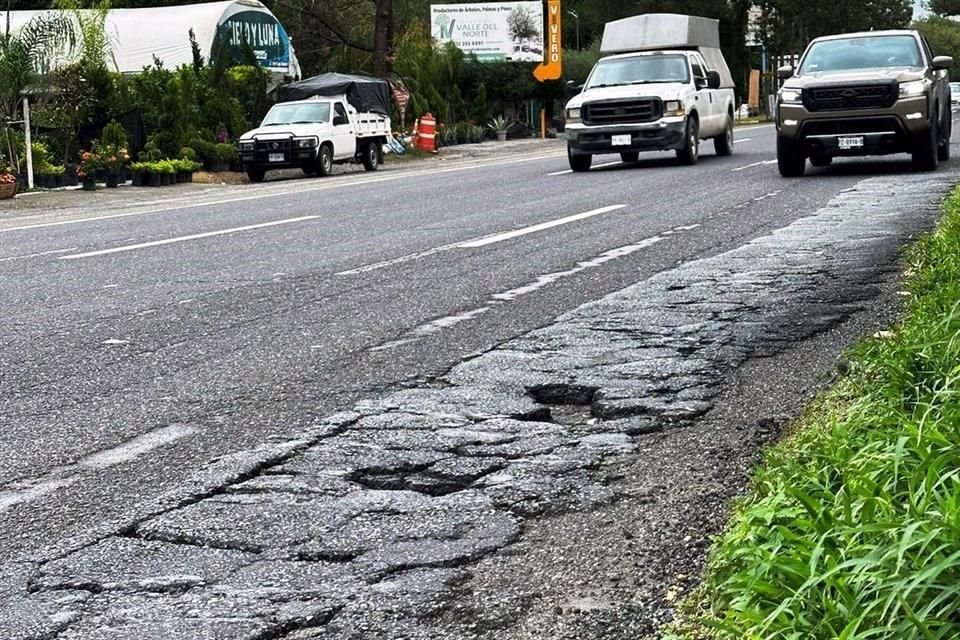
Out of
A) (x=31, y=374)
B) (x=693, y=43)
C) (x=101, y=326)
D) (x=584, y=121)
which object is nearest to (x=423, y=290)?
(x=101, y=326)

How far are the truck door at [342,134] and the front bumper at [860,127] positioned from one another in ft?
41.3

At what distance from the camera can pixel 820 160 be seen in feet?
64.0

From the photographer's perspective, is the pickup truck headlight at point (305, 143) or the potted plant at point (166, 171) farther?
the pickup truck headlight at point (305, 143)

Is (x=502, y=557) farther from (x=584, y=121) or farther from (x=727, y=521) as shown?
(x=584, y=121)

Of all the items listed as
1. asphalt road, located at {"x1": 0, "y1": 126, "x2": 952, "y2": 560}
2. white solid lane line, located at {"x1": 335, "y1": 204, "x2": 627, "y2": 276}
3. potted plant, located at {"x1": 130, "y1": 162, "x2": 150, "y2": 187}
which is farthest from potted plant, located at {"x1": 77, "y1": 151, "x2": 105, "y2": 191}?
white solid lane line, located at {"x1": 335, "y1": 204, "x2": 627, "y2": 276}

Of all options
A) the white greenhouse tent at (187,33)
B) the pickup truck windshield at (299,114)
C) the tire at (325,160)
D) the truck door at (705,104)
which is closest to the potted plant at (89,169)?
the pickup truck windshield at (299,114)

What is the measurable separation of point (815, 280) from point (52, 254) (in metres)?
6.14

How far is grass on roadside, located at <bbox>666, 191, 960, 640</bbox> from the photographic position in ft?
8.30

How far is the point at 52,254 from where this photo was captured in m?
11.5

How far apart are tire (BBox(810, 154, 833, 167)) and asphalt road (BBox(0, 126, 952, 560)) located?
1.13 m

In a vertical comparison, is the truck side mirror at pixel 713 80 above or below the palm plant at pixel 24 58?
below

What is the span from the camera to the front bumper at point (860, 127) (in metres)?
17.7

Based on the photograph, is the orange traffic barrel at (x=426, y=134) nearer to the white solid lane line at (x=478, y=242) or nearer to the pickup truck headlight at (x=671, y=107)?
the pickup truck headlight at (x=671, y=107)

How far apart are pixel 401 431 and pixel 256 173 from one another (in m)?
23.6
